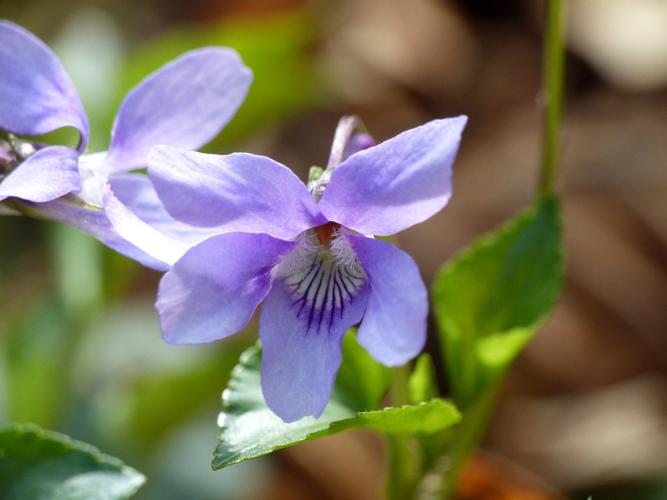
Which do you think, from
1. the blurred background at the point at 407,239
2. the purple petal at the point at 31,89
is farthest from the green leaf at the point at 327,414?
the blurred background at the point at 407,239

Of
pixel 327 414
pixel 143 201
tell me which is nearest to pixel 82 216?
pixel 143 201

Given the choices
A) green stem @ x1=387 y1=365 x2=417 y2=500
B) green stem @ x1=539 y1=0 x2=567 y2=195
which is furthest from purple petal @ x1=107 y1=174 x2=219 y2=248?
green stem @ x1=539 y1=0 x2=567 y2=195

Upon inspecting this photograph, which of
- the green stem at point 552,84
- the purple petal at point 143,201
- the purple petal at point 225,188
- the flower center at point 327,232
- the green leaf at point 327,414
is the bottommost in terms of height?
the green leaf at point 327,414

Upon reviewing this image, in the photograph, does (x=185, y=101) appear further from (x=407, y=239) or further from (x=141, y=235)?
(x=407, y=239)

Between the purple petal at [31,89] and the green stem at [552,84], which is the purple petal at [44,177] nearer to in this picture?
the purple petal at [31,89]

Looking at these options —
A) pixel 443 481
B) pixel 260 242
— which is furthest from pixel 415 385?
pixel 260 242

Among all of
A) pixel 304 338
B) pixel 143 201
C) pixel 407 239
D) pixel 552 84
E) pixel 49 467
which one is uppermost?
pixel 407 239

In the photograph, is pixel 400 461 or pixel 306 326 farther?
pixel 400 461
